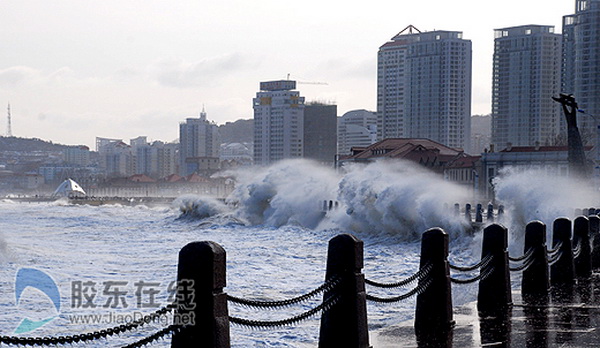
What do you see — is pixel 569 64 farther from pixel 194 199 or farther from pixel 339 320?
pixel 339 320

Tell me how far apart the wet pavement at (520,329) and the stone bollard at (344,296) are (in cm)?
88

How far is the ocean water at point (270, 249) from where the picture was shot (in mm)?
14570

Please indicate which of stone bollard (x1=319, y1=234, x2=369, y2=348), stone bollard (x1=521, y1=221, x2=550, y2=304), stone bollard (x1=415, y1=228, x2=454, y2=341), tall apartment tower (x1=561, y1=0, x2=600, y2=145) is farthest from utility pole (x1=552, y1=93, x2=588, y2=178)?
tall apartment tower (x1=561, y1=0, x2=600, y2=145)

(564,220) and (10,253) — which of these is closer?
(564,220)

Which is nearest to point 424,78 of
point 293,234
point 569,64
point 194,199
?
point 569,64

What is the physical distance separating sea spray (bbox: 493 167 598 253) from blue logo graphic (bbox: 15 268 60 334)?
1526cm

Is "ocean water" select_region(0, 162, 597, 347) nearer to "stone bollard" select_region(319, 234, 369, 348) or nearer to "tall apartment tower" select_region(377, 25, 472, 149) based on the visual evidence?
"stone bollard" select_region(319, 234, 369, 348)

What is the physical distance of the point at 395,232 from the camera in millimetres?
39062

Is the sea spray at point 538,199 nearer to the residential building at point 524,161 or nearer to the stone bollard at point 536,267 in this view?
the stone bollard at point 536,267

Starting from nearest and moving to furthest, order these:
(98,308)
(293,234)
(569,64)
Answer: (98,308)
(293,234)
(569,64)

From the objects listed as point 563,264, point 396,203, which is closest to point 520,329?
point 563,264

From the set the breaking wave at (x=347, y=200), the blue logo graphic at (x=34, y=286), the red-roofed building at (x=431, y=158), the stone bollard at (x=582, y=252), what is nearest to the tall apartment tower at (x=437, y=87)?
the red-roofed building at (x=431, y=158)

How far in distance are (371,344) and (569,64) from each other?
119734 mm

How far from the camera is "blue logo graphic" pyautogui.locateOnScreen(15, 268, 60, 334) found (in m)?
14.1
